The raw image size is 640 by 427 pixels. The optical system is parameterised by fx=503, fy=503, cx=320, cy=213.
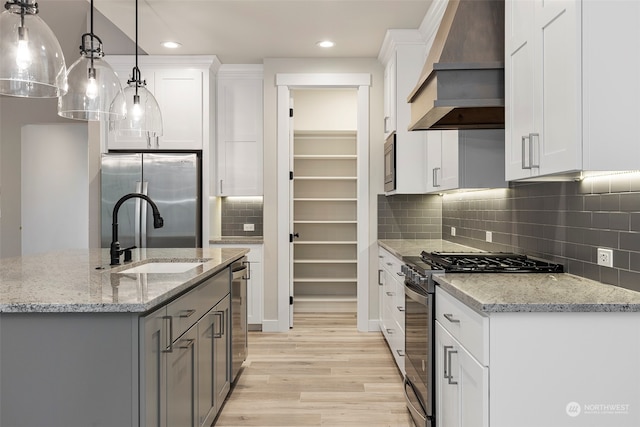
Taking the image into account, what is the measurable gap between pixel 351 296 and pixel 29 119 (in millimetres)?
4912

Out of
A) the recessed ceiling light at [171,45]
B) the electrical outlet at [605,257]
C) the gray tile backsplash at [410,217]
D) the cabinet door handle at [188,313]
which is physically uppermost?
the recessed ceiling light at [171,45]

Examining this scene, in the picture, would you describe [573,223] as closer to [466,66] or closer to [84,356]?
[466,66]

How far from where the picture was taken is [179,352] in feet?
7.06

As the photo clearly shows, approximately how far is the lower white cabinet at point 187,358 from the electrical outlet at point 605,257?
1.80 m

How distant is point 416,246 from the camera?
14.1 ft

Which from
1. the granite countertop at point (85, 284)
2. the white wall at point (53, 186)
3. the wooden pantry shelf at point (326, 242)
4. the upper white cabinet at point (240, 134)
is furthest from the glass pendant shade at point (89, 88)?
the white wall at point (53, 186)

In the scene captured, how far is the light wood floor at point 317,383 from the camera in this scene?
3057 mm

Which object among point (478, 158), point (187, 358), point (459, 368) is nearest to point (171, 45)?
point (478, 158)

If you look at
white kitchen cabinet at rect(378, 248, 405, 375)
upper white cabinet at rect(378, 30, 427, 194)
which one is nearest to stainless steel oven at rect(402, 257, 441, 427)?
white kitchen cabinet at rect(378, 248, 405, 375)

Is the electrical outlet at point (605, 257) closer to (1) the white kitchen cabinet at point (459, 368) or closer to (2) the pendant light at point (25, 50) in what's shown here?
(1) the white kitchen cabinet at point (459, 368)

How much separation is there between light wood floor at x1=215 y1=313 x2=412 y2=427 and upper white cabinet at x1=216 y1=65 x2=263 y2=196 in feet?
5.17

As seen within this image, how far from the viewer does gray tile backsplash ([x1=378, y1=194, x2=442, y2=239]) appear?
5039mm

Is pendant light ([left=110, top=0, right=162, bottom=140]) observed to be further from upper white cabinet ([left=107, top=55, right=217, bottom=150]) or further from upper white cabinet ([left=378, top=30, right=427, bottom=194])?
upper white cabinet ([left=378, top=30, right=427, bottom=194])

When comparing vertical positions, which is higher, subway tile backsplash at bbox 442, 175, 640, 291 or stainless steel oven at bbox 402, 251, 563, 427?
subway tile backsplash at bbox 442, 175, 640, 291
